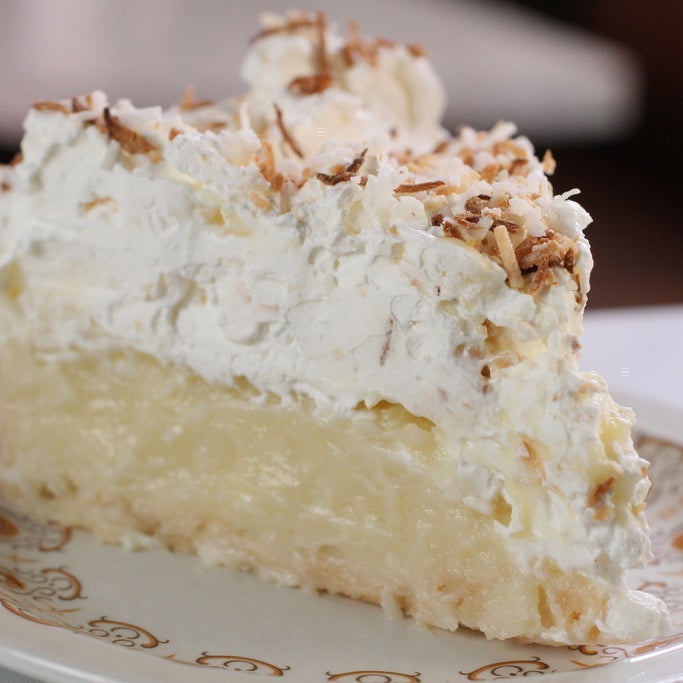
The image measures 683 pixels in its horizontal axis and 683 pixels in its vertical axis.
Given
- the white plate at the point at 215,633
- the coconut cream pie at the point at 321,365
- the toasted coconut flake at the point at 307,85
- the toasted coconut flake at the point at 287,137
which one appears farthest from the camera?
the toasted coconut flake at the point at 307,85

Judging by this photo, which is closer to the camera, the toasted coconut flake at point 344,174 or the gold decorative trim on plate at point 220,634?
the gold decorative trim on plate at point 220,634

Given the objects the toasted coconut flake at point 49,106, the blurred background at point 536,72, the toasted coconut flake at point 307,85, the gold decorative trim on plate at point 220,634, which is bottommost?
the gold decorative trim on plate at point 220,634

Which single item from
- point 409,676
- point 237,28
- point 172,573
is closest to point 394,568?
point 409,676

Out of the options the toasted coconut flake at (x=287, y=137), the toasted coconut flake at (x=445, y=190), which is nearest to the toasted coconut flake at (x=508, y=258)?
the toasted coconut flake at (x=445, y=190)

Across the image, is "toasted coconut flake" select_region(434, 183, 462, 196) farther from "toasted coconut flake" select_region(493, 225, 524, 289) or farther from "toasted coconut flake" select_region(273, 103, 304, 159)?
"toasted coconut flake" select_region(273, 103, 304, 159)

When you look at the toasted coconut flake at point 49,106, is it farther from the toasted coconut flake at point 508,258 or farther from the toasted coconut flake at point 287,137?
the toasted coconut flake at point 508,258

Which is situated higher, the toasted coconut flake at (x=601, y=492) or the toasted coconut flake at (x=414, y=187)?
the toasted coconut flake at (x=414, y=187)

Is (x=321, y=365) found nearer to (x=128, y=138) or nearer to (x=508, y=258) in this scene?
(x=508, y=258)

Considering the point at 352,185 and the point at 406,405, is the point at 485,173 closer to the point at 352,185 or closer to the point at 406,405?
the point at 352,185
